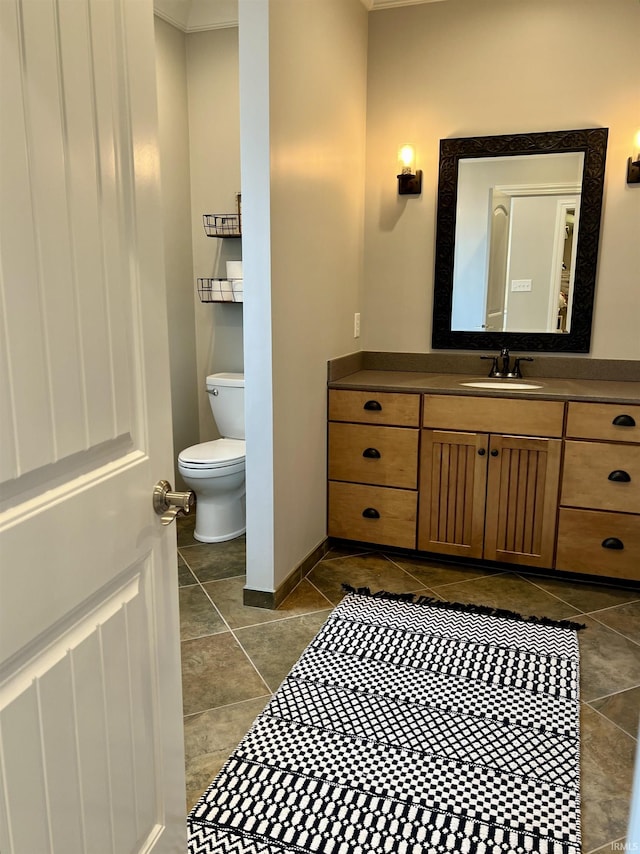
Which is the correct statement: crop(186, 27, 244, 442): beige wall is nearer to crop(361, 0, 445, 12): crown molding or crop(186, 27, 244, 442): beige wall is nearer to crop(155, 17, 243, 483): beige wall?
crop(155, 17, 243, 483): beige wall

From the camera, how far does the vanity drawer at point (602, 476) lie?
9.07 feet

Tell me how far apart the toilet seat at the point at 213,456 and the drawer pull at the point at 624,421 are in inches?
66.0

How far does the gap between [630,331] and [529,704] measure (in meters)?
1.90

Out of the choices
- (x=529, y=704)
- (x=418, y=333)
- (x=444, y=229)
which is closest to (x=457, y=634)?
(x=529, y=704)

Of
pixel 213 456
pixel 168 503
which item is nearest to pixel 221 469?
pixel 213 456

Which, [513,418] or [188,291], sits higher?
[188,291]

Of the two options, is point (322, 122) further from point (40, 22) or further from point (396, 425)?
point (40, 22)

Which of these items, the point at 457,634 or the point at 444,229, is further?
the point at 444,229

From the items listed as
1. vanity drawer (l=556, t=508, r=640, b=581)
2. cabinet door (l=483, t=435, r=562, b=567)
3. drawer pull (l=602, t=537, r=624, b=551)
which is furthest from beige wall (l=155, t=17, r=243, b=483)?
drawer pull (l=602, t=537, r=624, b=551)

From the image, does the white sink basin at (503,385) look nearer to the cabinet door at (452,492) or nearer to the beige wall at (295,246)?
the cabinet door at (452,492)

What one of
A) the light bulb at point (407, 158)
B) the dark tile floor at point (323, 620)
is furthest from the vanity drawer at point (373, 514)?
the light bulb at point (407, 158)

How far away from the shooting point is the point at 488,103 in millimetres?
3234

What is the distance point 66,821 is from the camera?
100 cm

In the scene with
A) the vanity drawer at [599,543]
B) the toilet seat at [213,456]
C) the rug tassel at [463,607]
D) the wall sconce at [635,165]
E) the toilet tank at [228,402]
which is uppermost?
the wall sconce at [635,165]
